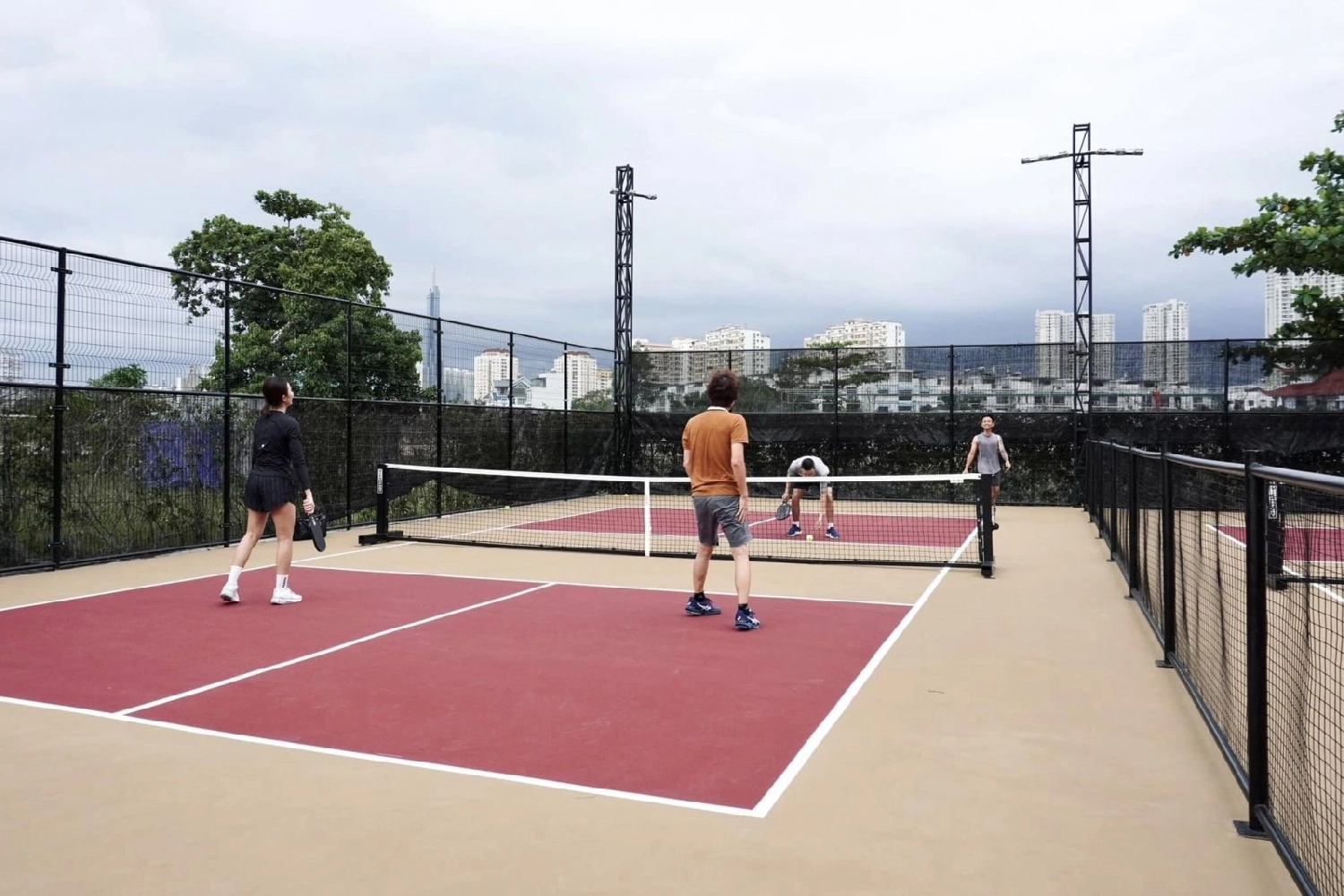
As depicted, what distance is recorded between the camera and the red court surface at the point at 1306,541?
519 cm

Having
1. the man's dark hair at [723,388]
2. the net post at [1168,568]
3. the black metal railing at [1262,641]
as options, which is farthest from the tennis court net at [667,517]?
the net post at [1168,568]

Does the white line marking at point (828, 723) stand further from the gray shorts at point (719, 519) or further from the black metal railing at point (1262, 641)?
the black metal railing at point (1262, 641)

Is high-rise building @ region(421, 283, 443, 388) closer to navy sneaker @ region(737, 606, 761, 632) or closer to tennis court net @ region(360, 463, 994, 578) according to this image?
tennis court net @ region(360, 463, 994, 578)

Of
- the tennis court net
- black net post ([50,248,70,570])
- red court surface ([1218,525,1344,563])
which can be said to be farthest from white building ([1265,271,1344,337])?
black net post ([50,248,70,570])

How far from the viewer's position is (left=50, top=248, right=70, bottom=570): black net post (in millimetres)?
9602

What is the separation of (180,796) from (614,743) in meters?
1.72

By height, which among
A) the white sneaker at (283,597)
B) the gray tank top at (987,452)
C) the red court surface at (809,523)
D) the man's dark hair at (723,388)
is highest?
the man's dark hair at (723,388)

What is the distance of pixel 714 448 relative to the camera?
709 cm

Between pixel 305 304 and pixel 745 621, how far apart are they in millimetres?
16777

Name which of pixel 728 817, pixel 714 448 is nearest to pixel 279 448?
pixel 714 448

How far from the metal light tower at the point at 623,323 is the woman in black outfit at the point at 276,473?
47.9 feet

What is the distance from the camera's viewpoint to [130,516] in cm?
1078

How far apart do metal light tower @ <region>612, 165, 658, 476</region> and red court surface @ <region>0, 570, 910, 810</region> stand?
1394 cm

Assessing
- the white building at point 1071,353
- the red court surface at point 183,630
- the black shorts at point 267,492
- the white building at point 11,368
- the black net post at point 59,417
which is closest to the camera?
the red court surface at point 183,630
